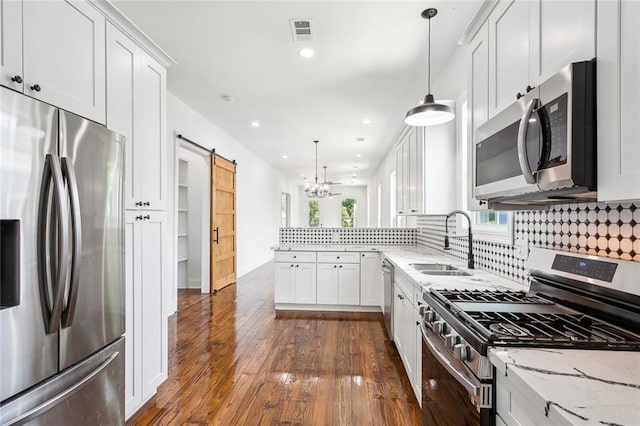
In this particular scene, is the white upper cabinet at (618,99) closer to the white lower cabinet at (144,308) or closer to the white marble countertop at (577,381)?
the white marble countertop at (577,381)

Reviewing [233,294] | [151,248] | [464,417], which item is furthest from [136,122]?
[233,294]

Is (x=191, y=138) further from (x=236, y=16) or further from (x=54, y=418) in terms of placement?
(x=54, y=418)

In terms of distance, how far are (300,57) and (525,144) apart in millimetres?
2502

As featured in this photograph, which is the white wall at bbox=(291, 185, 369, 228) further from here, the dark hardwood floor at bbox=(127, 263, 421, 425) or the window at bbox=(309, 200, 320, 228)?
the dark hardwood floor at bbox=(127, 263, 421, 425)

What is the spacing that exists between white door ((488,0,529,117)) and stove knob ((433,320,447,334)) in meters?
1.07

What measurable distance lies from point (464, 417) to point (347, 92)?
3.68 metres

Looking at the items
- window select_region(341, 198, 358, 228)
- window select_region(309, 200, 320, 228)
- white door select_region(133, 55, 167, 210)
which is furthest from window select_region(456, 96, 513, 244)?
window select_region(309, 200, 320, 228)

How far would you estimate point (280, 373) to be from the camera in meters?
2.63

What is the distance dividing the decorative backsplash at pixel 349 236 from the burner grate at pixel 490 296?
2980mm

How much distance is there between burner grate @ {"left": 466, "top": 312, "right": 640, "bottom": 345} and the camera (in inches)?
39.4

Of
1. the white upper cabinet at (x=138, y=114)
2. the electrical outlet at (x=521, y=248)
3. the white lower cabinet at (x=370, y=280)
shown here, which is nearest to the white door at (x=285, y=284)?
the white lower cabinet at (x=370, y=280)

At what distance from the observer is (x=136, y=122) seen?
209 cm

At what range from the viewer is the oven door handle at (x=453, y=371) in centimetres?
102

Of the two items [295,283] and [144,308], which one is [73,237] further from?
[295,283]
